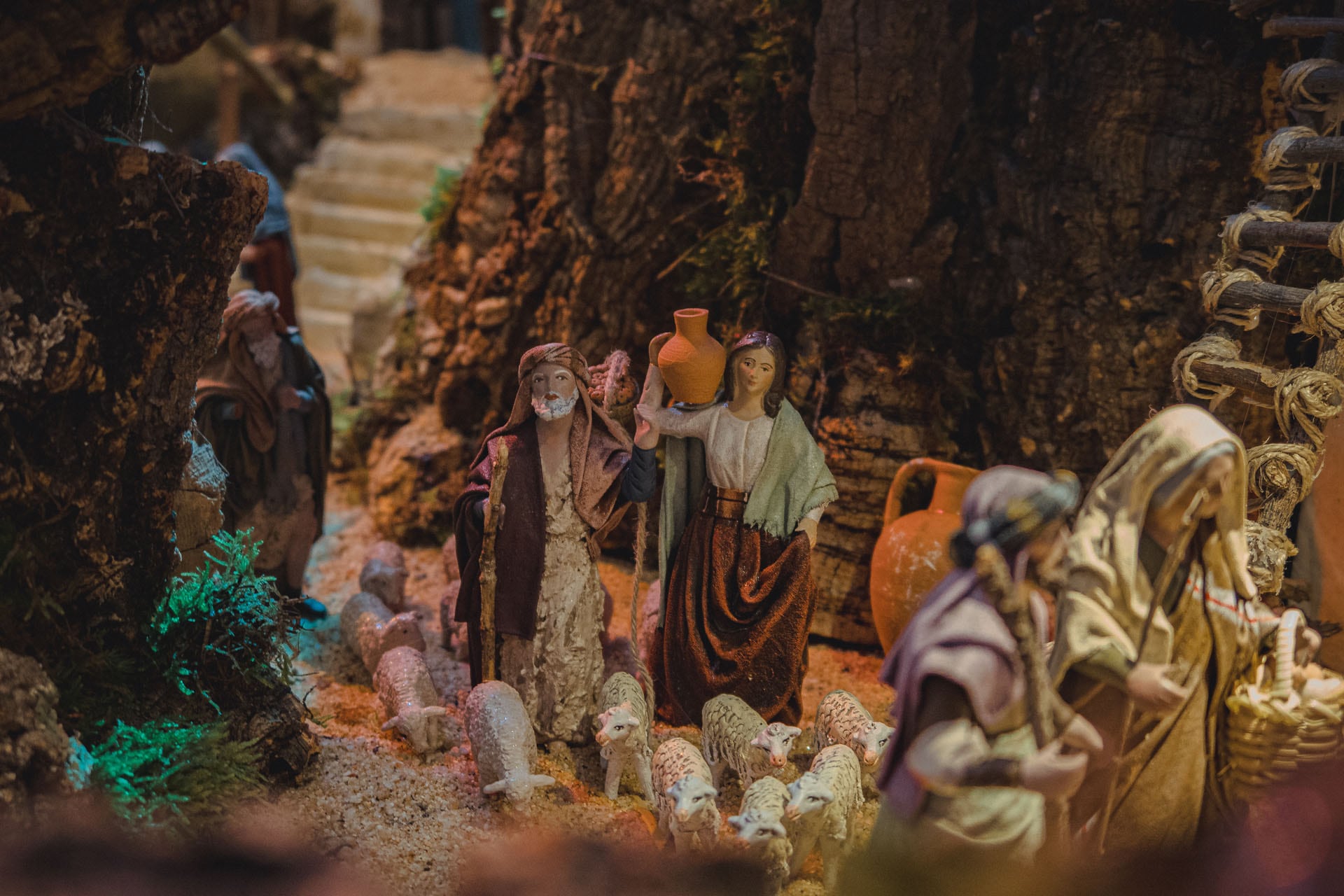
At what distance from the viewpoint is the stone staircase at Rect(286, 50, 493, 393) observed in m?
10.4

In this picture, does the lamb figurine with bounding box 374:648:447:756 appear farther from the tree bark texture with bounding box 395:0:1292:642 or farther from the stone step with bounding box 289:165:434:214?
the stone step with bounding box 289:165:434:214

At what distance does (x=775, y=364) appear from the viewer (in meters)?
4.73

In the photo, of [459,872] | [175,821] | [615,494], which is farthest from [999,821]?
[175,821]

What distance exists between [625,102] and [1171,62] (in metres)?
3.09

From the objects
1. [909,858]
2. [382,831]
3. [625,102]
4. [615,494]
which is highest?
[625,102]

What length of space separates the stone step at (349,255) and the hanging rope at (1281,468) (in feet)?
28.1

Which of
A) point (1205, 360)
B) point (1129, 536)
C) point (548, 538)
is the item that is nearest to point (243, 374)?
point (548, 538)

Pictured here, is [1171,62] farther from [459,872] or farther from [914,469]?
Result: [459,872]

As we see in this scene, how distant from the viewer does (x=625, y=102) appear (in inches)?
260

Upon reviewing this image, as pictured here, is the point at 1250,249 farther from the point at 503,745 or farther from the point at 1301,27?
the point at 503,745

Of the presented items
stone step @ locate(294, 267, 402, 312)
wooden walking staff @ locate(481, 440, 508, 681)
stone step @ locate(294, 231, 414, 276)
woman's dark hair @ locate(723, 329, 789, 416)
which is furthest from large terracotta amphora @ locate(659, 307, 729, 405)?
stone step @ locate(294, 231, 414, 276)

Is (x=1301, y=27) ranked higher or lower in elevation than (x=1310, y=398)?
higher

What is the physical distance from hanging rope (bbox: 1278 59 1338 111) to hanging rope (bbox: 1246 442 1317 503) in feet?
4.71

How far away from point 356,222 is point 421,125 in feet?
4.98
